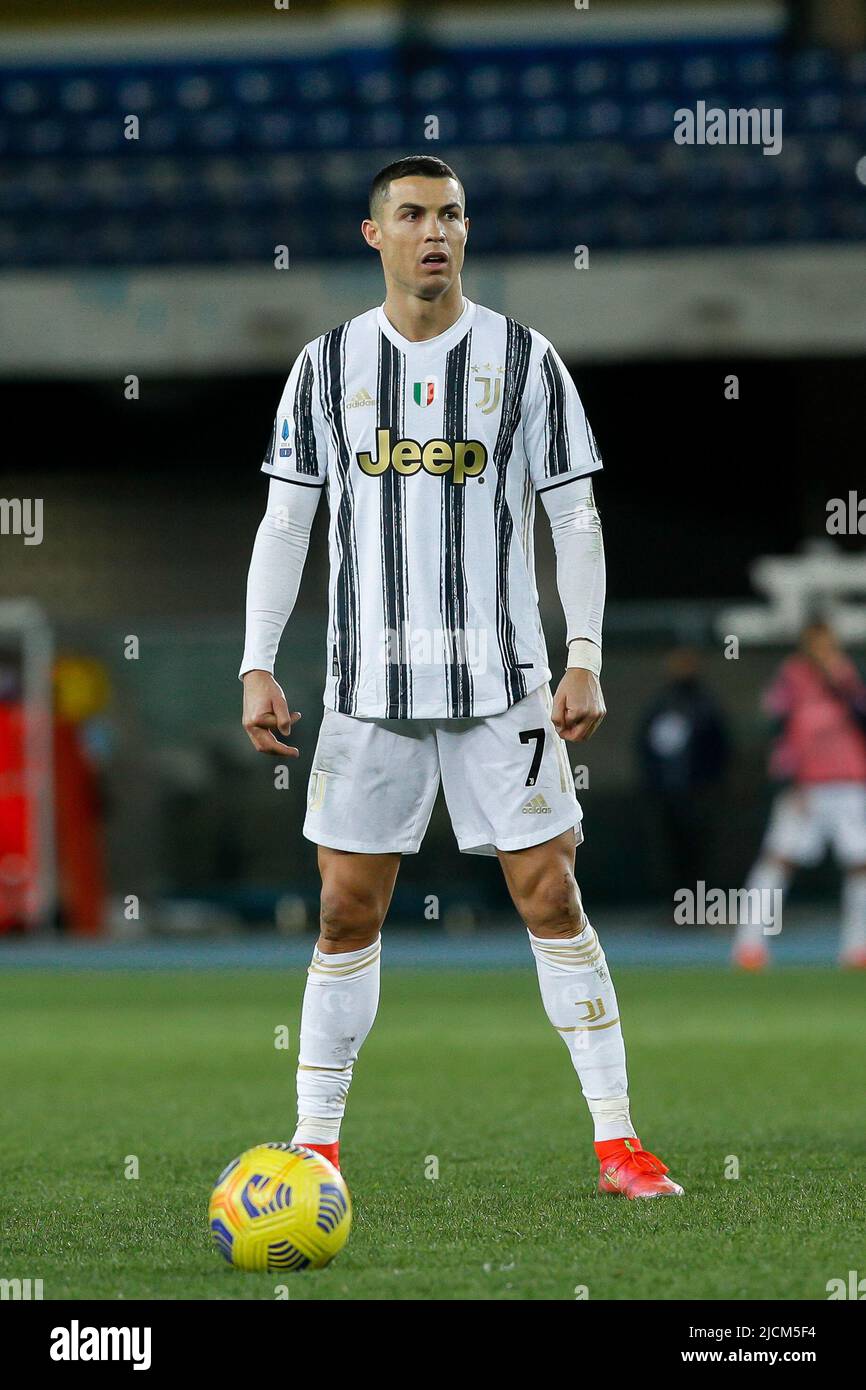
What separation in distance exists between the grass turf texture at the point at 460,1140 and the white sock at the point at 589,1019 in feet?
0.71

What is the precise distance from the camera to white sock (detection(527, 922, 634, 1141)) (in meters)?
4.48

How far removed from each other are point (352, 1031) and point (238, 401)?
1281 cm

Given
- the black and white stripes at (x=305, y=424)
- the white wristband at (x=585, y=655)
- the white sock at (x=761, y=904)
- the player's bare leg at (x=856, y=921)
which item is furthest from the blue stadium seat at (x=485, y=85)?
the white wristband at (x=585, y=655)

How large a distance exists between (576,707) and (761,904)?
8.82 m

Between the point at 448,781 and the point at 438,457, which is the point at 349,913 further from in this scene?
the point at 438,457

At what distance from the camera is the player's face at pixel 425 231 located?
4355 millimetres

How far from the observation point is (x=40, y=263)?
16.1 m

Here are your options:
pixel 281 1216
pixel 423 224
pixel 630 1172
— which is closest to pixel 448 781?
pixel 630 1172

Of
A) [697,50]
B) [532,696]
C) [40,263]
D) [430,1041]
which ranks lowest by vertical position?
[430,1041]

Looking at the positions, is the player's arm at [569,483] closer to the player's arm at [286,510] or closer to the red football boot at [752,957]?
the player's arm at [286,510]

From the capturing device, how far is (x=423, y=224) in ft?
14.3
